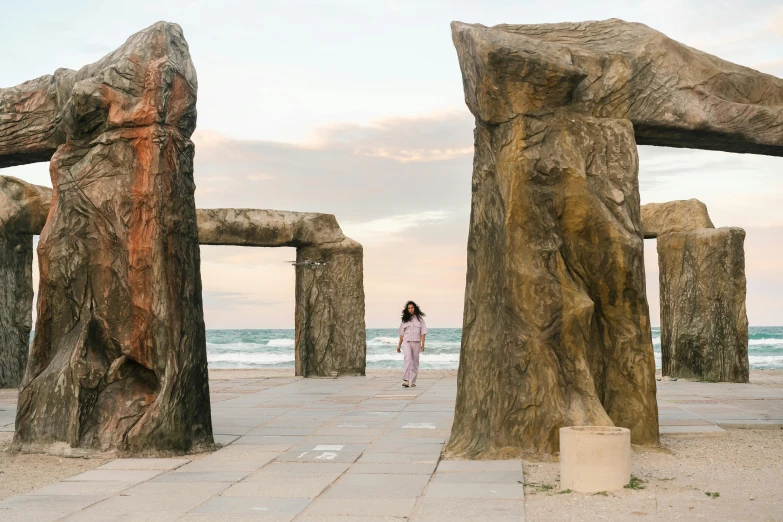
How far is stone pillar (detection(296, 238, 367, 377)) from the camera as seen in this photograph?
17391 millimetres

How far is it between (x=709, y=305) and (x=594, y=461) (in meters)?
10.7

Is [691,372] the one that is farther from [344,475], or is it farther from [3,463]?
[3,463]

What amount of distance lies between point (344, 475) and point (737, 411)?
599cm

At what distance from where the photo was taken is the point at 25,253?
15.5 metres

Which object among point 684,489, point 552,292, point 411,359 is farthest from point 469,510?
point 411,359

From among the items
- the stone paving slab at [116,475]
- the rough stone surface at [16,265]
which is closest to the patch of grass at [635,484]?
the stone paving slab at [116,475]

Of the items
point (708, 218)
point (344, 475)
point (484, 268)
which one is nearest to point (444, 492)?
point (344, 475)

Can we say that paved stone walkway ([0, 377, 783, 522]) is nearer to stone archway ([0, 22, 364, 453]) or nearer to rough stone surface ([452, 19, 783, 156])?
stone archway ([0, 22, 364, 453])

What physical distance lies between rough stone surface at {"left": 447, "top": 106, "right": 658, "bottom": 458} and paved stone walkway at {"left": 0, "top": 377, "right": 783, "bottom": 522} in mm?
582

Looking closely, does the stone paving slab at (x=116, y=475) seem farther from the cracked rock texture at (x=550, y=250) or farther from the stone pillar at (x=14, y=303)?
the stone pillar at (x=14, y=303)

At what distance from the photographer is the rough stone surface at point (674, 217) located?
669 inches

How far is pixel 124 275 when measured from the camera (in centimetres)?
790

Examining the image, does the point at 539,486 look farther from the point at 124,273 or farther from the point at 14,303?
the point at 14,303

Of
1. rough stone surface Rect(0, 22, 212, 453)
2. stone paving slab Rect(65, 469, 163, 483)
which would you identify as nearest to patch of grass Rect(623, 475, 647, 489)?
stone paving slab Rect(65, 469, 163, 483)
